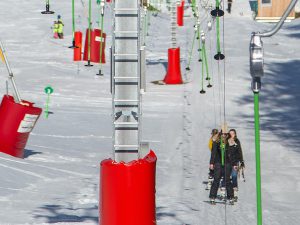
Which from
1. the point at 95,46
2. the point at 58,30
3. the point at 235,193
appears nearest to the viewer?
the point at 235,193

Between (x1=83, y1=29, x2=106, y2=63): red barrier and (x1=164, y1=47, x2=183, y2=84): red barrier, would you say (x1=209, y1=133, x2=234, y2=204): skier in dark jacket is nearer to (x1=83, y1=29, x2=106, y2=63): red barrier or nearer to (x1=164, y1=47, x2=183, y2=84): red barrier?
(x1=164, y1=47, x2=183, y2=84): red barrier

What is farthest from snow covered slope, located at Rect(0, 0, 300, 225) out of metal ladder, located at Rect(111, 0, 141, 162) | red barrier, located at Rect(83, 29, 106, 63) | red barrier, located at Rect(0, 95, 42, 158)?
metal ladder, located at Rect(111, 0, 141, 162)

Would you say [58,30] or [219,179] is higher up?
[58,30]

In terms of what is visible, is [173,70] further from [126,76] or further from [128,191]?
[128,191]

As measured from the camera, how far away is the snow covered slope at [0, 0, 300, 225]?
17344 mm

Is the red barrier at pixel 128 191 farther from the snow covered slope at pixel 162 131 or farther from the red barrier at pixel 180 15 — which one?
the red barrier at pixel 180 15

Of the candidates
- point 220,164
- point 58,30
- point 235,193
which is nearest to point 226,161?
point 220,164

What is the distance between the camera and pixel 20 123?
2062cm

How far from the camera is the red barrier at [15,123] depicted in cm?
2050

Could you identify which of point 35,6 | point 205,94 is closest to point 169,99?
point 205,94

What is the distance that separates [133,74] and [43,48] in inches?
1104

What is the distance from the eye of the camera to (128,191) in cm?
1221

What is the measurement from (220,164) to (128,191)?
18.8 ft

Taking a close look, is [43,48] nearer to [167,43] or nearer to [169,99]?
[167,43]
